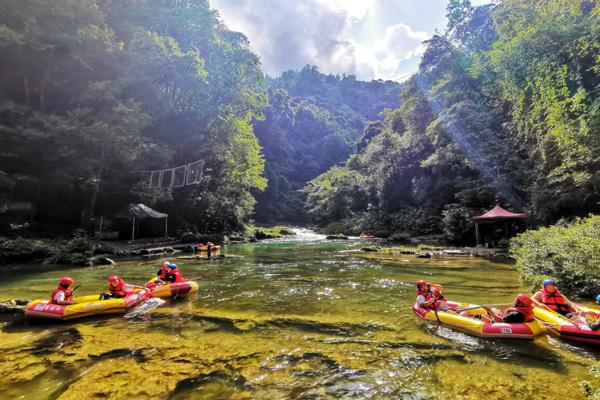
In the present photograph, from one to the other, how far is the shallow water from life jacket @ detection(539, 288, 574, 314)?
80 centimetres

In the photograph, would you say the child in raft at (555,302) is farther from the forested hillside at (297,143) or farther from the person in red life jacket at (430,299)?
the forested hillside at (297,143)

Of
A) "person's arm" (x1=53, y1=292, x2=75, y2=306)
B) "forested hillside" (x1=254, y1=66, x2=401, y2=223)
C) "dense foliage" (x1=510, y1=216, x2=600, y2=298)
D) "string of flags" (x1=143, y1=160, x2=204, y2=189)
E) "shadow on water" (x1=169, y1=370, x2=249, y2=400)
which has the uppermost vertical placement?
"forested hillside" (x1=254, y1=66, x2=401, y2=223)

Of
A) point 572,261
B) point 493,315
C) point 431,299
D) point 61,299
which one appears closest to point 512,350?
point 493,315

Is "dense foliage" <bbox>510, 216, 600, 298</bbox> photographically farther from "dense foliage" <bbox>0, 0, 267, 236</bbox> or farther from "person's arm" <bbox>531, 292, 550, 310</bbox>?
"dense foliage" <bbox>0, 0, 267, 236</bbox>

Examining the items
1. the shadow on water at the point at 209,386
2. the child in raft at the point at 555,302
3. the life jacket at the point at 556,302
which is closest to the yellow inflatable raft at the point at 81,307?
the shadow on water at the point at 209,386

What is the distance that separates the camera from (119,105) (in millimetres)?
20109

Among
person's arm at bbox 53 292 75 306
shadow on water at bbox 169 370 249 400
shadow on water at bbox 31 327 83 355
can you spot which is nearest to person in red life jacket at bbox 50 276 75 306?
person's arm at bbox 53 292 75 306

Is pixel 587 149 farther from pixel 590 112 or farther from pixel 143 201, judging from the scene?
pixel 143 201

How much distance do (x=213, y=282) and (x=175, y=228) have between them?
19.0 m

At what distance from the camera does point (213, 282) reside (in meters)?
12.0

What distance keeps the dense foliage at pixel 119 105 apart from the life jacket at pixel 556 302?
67.0 feet

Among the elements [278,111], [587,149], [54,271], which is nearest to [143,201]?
[54,271]

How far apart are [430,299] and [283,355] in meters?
3.55

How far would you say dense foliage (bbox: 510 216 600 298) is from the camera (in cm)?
739
